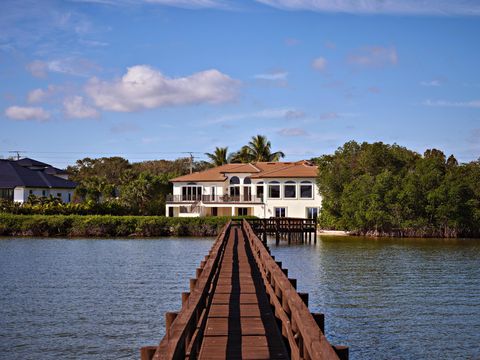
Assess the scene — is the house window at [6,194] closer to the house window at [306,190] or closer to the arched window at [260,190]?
the arched window at [260,190]

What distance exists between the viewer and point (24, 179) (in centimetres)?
7431

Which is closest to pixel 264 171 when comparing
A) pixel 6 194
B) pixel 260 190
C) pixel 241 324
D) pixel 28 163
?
pixel 260 190

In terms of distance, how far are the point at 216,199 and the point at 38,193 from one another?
22.5m

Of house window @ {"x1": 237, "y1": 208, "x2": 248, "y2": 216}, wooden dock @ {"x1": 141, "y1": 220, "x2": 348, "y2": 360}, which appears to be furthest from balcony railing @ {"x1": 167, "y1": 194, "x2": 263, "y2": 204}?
wooden dock @ {"x1": 141, "y1": 220, "x2": 348, "y2": 360}

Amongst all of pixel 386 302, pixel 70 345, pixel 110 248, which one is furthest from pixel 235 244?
pixel 110 248

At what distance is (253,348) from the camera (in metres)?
8.82

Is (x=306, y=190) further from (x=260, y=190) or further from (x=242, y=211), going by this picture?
(x=242, y=211)

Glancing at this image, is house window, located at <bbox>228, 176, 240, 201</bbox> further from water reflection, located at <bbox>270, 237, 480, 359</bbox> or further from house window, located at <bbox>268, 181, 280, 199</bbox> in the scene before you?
water reflection, located at <bbox>270, 237, 480, 359</bbox>

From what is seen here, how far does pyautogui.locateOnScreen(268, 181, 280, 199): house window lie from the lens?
6562 cm

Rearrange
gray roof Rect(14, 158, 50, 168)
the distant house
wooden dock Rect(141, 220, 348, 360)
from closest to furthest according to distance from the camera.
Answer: wooden dock Rect(141, 220, 348, 360) → the distant house → gray roof Rect(14, 158, 50, 168)

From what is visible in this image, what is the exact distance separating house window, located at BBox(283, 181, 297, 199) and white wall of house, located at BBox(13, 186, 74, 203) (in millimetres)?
29790

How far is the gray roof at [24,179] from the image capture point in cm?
7319

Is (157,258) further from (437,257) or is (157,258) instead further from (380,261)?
(437,257)

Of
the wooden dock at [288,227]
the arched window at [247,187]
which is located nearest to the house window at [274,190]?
the arched window at [247,187]
